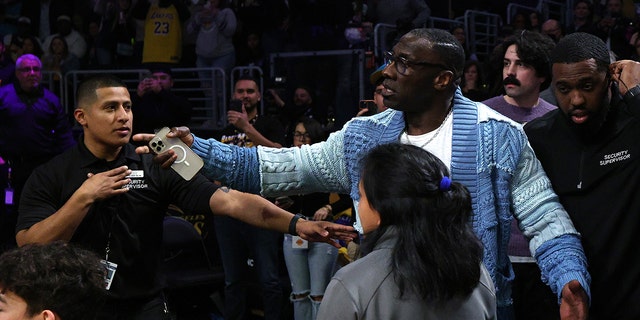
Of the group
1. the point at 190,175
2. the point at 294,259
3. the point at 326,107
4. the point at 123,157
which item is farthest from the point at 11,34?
the point at 190,175

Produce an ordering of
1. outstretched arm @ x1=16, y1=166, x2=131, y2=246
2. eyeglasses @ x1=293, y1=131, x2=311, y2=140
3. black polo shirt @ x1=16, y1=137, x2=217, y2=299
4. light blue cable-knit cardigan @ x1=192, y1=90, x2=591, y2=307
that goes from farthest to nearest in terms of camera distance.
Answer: eyeglasses @ x1=293, y1=131, x2=311, y2=140, black polo shirt @ x1=16, y1=137, x2=217, y2=299, outstretched arm @ x1=16, y1=166, x2=131, y2=246, light blue cable-knit cardigan @ x1=192, y1=90, x2=591, y2=307

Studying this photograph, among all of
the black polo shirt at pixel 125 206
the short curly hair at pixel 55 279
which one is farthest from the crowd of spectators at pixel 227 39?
the short curly hair at pixel 55 279

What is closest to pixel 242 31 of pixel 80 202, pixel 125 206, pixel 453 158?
pixel 125 206

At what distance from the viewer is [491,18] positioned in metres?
13.9

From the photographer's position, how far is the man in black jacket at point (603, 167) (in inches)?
152

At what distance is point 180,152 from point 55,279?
33.2 inches

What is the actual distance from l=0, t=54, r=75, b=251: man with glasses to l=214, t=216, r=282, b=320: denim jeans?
3.21 metres

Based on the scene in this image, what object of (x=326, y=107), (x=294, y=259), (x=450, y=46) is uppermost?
(x=450, y=46)

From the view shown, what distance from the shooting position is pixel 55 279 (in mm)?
3197

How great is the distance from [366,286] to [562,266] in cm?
130

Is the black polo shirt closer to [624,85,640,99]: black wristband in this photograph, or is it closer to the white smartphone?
the white smartphone

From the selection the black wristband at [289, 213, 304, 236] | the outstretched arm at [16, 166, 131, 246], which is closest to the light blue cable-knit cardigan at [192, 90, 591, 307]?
the black wristband at [289, 213, 304, 236]

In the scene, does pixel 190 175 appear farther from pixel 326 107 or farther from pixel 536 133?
pixel 326 107

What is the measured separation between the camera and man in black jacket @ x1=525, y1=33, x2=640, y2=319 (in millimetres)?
3865
